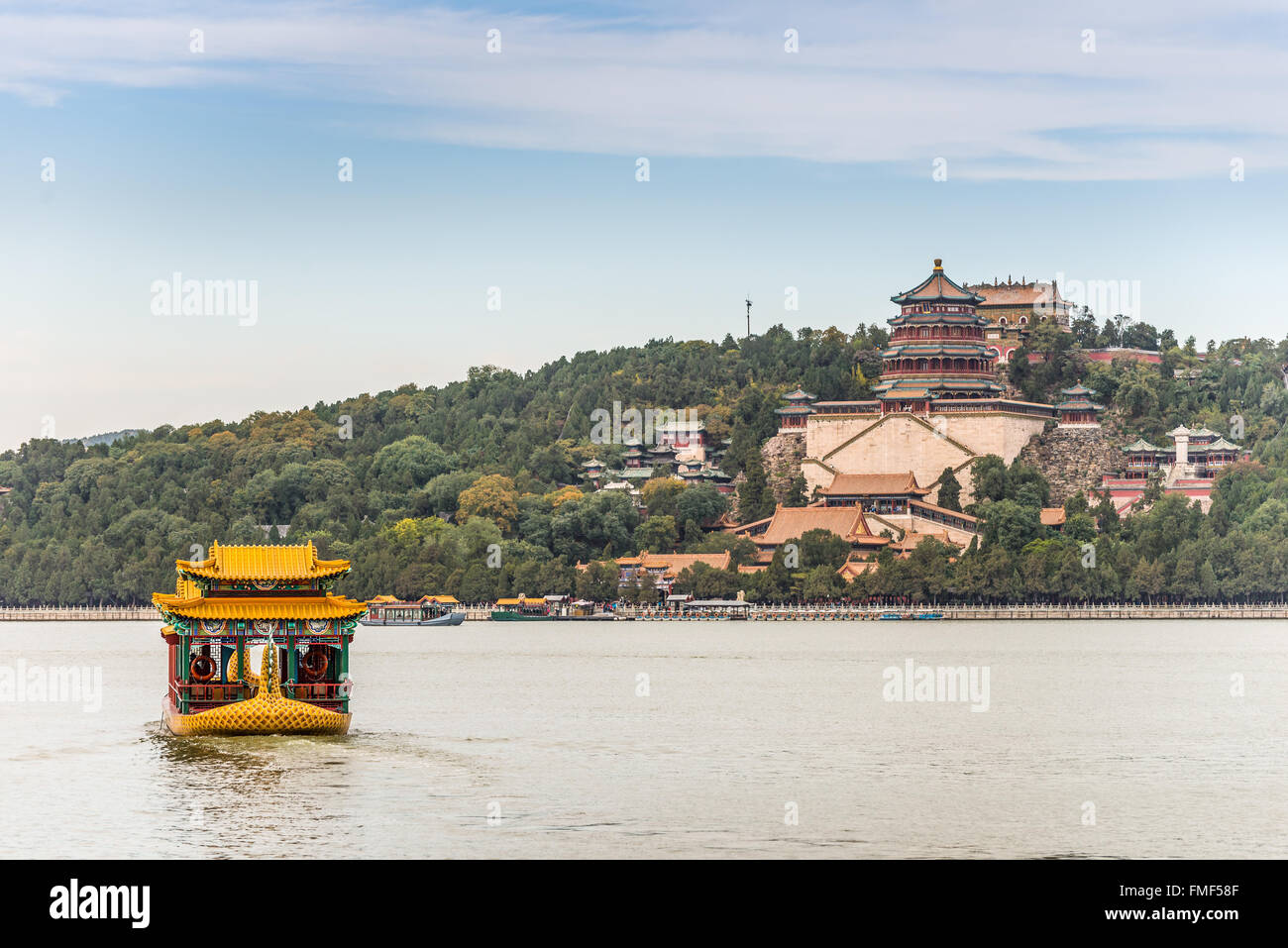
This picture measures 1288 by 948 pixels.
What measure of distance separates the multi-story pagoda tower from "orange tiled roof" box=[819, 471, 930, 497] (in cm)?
749

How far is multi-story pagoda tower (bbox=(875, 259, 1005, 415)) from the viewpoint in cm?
14938

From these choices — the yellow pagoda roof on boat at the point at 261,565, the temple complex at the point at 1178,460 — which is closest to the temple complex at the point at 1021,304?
the temple complex at the point at 1178,460

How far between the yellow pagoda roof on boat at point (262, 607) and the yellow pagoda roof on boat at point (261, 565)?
0.48 metres

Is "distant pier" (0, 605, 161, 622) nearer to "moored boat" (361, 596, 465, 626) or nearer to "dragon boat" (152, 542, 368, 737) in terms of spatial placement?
"moored boat" (361, 596, 465, 626)

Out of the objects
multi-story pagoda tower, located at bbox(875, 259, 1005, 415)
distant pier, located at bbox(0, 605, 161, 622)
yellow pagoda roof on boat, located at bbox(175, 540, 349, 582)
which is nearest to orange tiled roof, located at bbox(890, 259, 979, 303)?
multi-story pagoda tower, located at bbox(875, 259, 1005, 415)

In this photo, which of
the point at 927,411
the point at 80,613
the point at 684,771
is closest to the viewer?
the point at 684,771

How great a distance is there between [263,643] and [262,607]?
39.4 inches

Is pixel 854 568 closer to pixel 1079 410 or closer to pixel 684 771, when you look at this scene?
pixel 1079 410

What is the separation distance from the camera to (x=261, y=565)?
4484 cm

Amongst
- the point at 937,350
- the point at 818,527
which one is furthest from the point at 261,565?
the point at 937,350

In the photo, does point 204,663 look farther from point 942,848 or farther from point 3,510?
point 3,510

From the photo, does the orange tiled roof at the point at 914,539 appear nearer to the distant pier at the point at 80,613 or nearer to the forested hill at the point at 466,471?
the forested hill at the point at 466,471

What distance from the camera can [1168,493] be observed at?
143 metres
